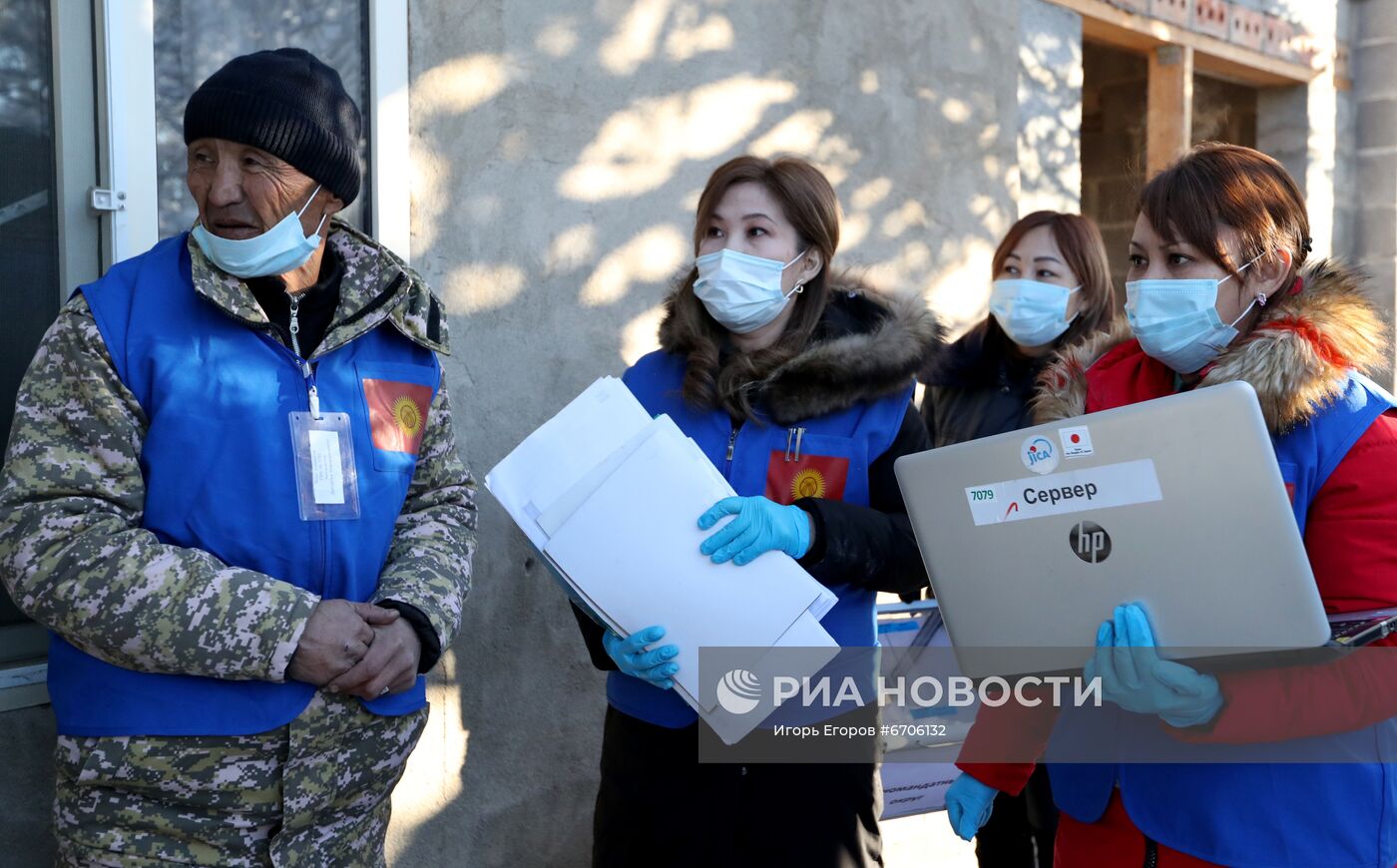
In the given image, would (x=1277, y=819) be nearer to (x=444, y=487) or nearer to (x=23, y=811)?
(x=444, y=487)

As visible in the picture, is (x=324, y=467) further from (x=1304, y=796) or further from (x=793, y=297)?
(x=1304, y=796)

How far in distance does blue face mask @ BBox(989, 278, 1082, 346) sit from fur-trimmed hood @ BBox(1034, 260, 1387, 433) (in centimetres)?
160

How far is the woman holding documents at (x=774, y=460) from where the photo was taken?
2.40 meters

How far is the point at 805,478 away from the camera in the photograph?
250 centimetres

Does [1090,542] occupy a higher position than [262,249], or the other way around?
[262,249]

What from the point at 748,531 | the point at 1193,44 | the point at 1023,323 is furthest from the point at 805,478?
the point at 1193,44

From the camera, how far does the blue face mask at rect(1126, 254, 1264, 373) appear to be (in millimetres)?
1977

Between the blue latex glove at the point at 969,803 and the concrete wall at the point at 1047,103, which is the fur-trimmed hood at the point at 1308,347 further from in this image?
the concrete wall at the point at 1047,103

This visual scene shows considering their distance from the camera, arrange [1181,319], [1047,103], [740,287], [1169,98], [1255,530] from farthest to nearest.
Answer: [1169,98] → [1047,103] → [740,287] → [1181,319] → [1255,530]

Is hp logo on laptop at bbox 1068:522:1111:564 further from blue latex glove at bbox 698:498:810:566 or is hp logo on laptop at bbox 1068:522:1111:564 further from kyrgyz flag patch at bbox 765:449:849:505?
kyrgyz flag patch at bbox 765:449:849:505

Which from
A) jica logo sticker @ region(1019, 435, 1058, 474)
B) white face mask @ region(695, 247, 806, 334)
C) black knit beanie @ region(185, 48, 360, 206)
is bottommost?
jica logo sticker @ region(1019, 435, 1058, 474)

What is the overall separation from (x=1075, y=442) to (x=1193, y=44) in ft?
16.8

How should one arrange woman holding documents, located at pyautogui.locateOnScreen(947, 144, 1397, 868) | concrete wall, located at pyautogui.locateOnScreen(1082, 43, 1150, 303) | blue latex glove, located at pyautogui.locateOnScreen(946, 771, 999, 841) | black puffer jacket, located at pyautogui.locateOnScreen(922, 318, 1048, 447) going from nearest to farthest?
woman holding documents, located at pyautogui.locateOnScreen(947, 144, 1397, 868)
blue latex glove, located at pyautogui.locateOnScreen(946, 771, 999, 841)
black puffer jacket, located at pyautogui.locateOnScreen(922, 318, 1048, 447)
concrete wall, located at pyautogui.locateOnScreen(1082, 43, 1150, 303)

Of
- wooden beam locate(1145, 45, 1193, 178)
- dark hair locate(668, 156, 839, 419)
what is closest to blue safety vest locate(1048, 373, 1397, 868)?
dark hair locate(668, 156, 839, 419)
